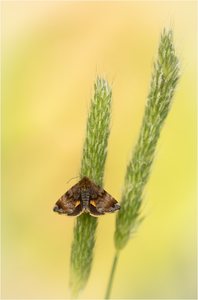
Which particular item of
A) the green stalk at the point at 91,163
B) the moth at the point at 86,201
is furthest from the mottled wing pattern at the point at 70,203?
the green stalk at the point at 91,163

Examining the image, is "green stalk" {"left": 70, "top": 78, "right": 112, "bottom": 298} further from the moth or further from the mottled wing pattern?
the mottled wing pattern

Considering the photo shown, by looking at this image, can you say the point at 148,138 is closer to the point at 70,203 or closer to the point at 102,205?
the point at 102,205

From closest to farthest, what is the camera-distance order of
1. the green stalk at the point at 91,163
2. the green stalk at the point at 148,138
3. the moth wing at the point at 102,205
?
the green stalk at the point at 91,163 → the green stalk at the point at 148,138 → the moth wing at the point at 102,205

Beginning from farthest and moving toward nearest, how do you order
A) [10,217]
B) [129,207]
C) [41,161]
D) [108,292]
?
[41,161] < [10,217] < [129,207] < [108,292]

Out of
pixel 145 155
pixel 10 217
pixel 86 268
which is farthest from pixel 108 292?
pixel 10 217

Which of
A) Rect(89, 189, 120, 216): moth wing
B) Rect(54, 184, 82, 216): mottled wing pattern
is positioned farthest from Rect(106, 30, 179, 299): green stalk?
Rect(54, 184, 82, 216): mottled wing pattern

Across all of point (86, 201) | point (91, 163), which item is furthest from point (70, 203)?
point (91, 163)

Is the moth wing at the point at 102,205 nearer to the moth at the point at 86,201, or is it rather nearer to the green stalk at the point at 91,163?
the moth at the point at 86,201

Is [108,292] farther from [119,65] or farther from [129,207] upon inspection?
[119,65]
